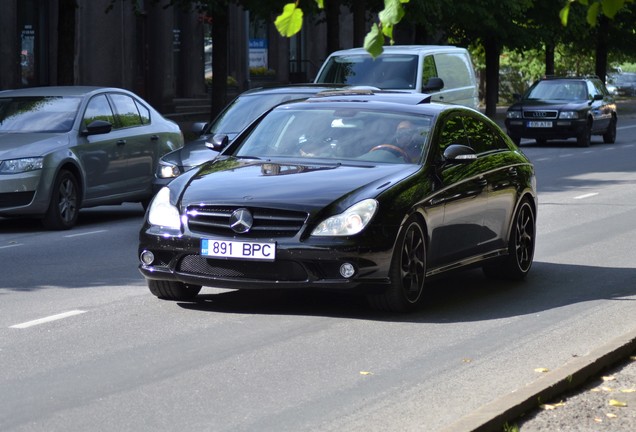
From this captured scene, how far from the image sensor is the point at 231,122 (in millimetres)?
16234

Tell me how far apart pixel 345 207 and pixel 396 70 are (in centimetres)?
1341

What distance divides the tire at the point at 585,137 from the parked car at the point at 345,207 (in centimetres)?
2291

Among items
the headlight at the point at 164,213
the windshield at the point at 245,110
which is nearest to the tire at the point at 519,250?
the headlight at the point at 164,213

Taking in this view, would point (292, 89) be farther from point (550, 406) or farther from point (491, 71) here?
point (491, 71)

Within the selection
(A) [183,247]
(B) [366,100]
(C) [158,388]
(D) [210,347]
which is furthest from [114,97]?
(C) [158,388]

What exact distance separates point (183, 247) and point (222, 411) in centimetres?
275

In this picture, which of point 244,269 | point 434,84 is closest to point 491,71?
point 434,84

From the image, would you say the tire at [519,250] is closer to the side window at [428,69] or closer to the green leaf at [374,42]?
the green leaf at [374,42]

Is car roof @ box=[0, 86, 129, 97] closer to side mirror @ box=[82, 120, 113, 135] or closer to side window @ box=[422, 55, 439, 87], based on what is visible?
side mirror @ box=[82, 120, 113, 135]

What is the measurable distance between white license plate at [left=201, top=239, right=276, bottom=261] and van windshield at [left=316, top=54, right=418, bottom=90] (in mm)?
13019

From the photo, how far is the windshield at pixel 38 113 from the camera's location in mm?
16375

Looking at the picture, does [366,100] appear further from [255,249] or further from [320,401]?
[320,401]

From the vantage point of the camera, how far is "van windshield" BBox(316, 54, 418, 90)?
22.2m

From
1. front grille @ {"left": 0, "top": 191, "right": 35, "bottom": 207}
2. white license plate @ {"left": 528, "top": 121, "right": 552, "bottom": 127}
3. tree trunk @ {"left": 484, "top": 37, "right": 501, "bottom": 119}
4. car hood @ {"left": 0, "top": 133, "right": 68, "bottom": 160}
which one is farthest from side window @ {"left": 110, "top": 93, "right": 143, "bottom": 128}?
tree trunk @ {"left": 484, "top": 37, "right": 501, "bottom": 119}
